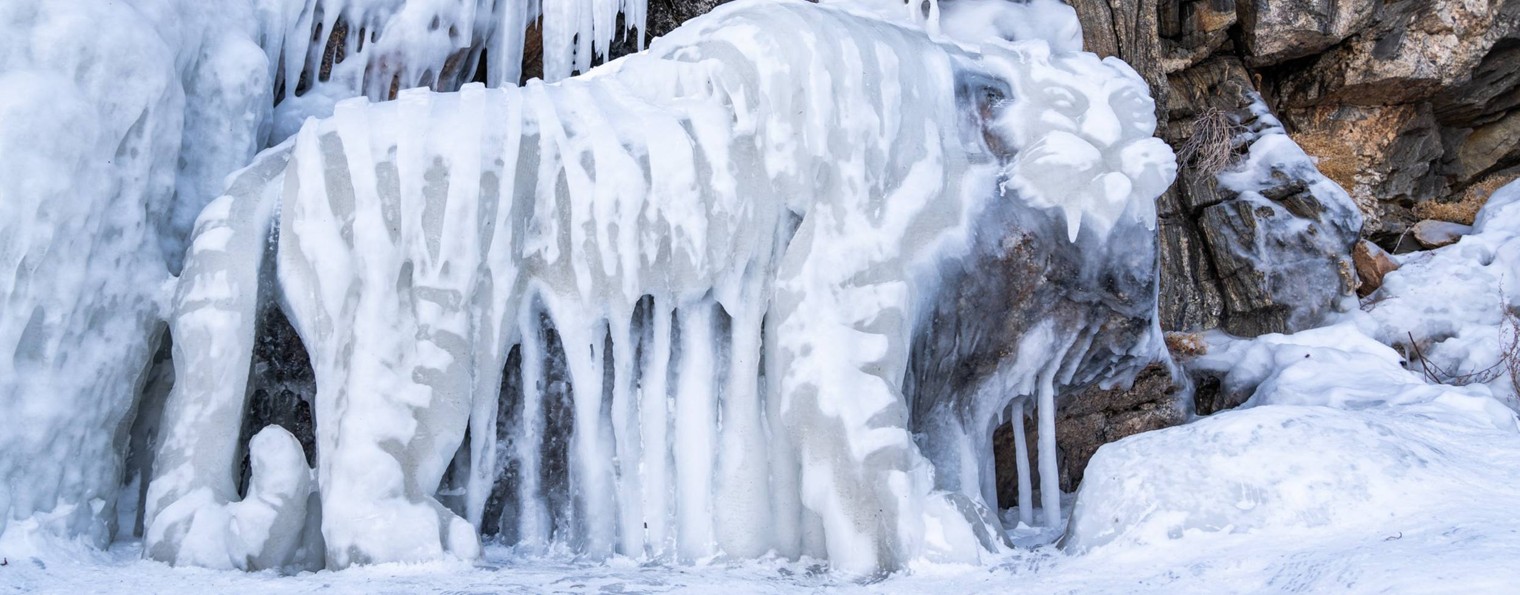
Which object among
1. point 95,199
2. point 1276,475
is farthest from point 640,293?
point 1276,475

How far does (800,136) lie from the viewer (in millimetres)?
3562

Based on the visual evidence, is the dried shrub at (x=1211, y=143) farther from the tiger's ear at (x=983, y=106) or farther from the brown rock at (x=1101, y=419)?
the tiger's ear at (x=983, y=106)

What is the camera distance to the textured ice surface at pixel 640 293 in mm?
3318

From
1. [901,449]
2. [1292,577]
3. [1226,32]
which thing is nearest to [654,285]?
[901,449]

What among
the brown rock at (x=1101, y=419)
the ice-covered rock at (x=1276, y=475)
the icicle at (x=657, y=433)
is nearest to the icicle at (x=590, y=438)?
the icicle at (x=657, y=433)

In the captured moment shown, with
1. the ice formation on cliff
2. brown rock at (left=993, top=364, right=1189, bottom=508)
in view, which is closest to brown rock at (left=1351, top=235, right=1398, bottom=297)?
brown rock at (left=993, top=364, right=1189, bottom=508)

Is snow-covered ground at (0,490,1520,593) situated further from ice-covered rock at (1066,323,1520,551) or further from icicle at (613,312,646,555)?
icicle at (613,312,646,555)

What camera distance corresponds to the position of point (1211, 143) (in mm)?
6684

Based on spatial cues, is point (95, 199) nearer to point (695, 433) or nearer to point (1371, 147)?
point (695, 433)

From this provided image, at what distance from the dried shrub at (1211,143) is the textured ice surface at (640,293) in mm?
3153

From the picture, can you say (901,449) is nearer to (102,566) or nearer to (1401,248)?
(102,566)

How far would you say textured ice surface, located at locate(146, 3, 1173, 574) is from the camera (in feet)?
10.9

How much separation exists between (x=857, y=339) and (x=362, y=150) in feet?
4.98

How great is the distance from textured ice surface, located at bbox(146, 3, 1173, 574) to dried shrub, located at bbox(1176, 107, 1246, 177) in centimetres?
315
